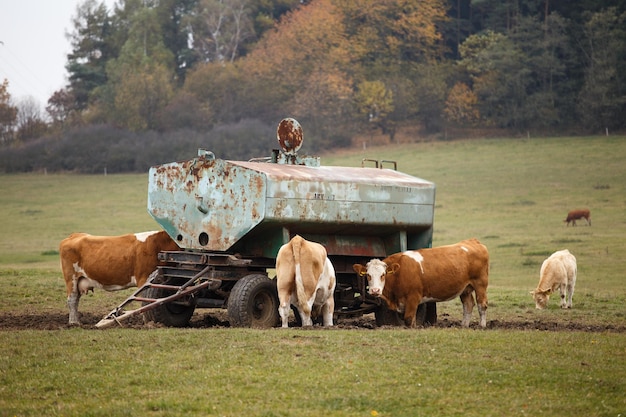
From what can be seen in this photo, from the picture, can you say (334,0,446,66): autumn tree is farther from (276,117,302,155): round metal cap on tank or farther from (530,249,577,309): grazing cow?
(276,117,302,155): round metal cap on tank

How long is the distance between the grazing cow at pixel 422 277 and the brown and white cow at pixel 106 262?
360 cm

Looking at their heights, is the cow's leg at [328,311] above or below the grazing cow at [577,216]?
above

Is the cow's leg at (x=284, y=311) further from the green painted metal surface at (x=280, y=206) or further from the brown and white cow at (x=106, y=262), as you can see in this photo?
the brown and white cow at (x=106, y=262)

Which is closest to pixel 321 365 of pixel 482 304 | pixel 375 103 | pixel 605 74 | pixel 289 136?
pixel 482 304

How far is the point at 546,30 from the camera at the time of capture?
7450 cm

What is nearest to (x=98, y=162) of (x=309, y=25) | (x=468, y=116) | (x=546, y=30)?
(x=309, y=25)

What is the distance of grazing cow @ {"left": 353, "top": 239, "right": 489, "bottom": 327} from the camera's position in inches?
647

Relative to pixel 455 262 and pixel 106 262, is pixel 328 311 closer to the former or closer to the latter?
pixel 455 262

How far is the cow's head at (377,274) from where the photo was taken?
1612 centimetres

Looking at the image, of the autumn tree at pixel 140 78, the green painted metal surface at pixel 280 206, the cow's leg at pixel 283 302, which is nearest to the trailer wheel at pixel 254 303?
the cow's leg at pixel 283 302

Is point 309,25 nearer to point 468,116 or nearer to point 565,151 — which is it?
point 468,116

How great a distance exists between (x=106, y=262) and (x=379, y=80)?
203 ft

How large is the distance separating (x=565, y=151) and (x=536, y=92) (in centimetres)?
1313

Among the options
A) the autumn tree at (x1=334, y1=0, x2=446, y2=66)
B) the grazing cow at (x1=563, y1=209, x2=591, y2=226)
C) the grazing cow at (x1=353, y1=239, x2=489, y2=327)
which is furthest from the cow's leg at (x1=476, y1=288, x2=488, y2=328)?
the autumn tree at (x1=334, y1=0, x2=446, y2=66)
